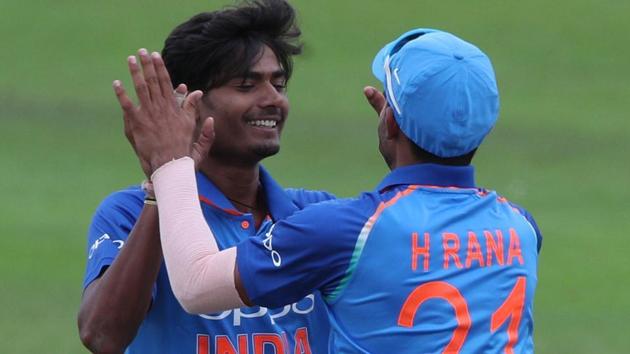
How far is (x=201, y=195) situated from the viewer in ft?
15.2

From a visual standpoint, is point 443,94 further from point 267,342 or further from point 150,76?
point 267,342

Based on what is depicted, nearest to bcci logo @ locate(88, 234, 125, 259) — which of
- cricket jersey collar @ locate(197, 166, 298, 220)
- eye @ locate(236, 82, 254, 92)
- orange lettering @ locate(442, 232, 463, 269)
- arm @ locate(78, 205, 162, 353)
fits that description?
arm @ locate(78, 205, 162, 353)

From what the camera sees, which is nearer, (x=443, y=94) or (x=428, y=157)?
(x=443, y=94)

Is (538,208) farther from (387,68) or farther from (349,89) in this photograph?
(387,68)

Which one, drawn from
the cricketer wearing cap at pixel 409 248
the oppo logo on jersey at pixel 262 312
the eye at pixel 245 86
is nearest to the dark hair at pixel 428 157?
the cricketer wearing cap at pixel 409 248

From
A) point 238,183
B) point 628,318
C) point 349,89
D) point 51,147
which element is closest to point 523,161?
point 349,89

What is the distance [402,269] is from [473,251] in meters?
0.20

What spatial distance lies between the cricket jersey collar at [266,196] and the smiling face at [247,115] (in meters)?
0.09

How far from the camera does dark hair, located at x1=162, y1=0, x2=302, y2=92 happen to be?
484 centimetres

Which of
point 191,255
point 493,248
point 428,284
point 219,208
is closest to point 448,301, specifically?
point 428,284

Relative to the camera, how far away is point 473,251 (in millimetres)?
3744

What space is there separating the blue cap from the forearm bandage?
1.88ft

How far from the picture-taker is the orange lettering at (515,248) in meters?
3.83

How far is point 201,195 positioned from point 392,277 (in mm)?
1130
